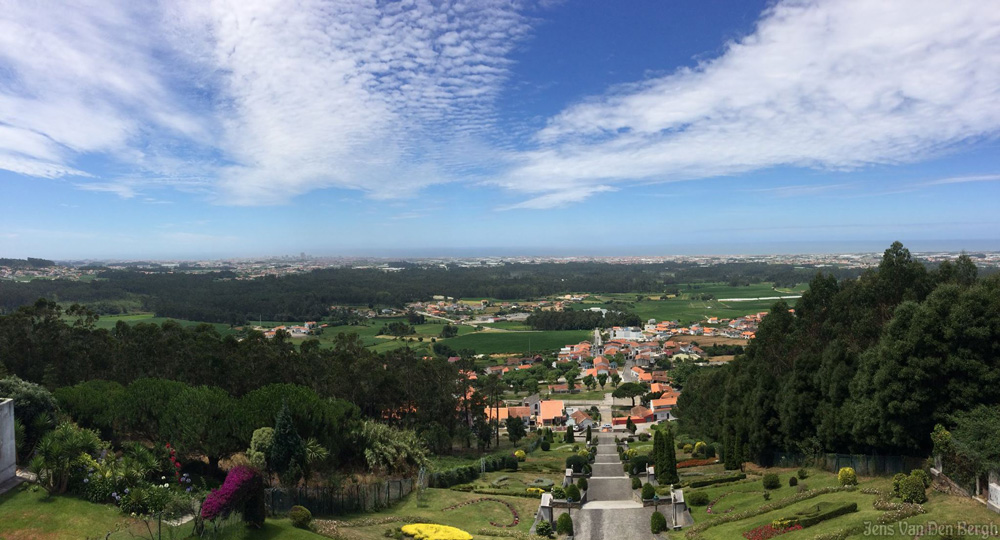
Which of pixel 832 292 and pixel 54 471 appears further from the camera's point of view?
pixel 832 292

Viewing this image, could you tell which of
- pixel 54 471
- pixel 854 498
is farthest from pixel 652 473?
pixel 54 471

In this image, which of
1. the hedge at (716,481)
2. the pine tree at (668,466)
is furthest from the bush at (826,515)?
the pine tree at (668,466)

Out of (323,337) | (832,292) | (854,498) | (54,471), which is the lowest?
(323,337)

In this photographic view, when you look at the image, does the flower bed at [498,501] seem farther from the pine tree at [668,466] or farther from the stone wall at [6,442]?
the stone wall at [6,442]

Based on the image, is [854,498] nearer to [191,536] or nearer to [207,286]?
[191,536]

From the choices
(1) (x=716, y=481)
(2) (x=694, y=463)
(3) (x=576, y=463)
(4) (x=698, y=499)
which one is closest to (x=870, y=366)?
(1) (x=716, y=481)

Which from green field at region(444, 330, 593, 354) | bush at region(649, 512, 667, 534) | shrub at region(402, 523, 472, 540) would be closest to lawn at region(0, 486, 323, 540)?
shrub at region(402, 523, 472, 540)
